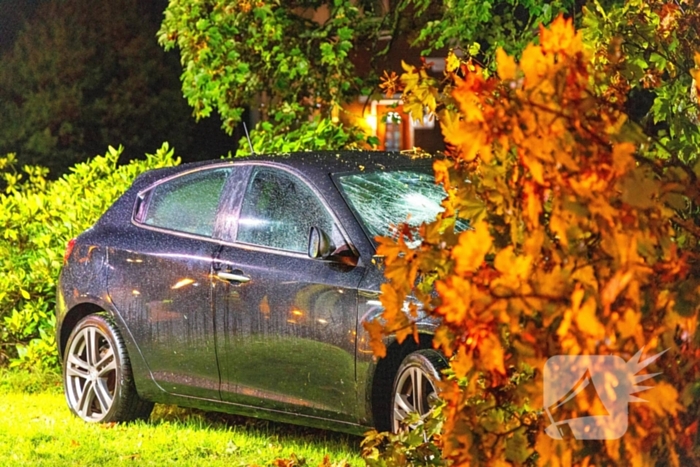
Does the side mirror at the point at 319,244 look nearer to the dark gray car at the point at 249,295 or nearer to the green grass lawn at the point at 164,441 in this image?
the dark gray car at the point at 249,295

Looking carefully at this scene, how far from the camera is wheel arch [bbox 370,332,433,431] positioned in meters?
6.49

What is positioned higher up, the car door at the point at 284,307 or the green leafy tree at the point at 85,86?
the green leafy tree at the point at 85,86

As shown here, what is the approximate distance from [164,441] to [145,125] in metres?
→ 16.7

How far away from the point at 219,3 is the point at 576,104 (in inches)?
352

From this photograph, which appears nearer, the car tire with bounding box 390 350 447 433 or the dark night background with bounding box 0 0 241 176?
the car tire with bounding box 390 350 447 433

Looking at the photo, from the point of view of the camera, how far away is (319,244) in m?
6.60

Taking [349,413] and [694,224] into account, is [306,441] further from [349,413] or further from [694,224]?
[694,224]

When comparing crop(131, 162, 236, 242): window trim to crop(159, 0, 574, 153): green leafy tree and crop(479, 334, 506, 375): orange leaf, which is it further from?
crop(479, 334, 506, 375): orange leaf

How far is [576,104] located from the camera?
3.52 m

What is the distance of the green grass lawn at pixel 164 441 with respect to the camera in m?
7.15

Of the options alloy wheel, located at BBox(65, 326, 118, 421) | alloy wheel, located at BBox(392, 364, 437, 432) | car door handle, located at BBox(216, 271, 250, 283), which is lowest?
alloy wheel, located at BBox(65, 326, 118, 421)

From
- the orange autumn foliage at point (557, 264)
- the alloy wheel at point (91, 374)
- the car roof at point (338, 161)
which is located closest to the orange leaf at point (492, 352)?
the orange autumn foliage at point (557, 264)

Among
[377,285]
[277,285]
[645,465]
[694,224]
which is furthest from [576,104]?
[277,285]

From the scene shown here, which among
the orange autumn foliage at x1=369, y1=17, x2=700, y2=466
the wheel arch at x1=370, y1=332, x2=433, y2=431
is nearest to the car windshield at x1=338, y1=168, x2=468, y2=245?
the wheel arch at x1=370, y1=332, x2=433, y2=431
